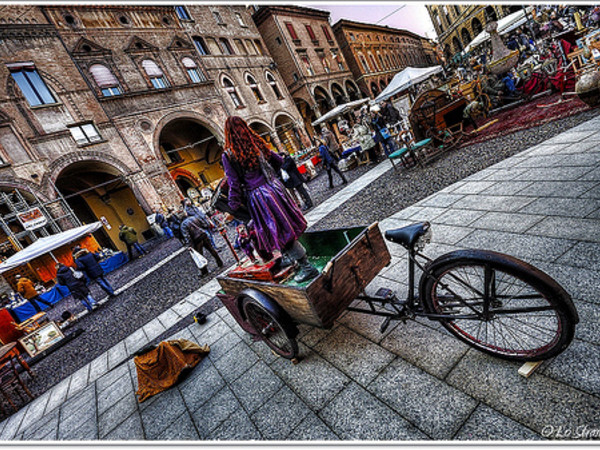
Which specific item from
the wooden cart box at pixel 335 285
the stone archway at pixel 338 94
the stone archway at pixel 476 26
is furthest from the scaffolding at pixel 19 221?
the stone archway at pixel 476 26

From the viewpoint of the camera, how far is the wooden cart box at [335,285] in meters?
2.10

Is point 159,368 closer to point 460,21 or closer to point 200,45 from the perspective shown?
point 200,45

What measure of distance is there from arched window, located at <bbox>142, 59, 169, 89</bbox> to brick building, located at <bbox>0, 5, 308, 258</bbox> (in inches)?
2.3

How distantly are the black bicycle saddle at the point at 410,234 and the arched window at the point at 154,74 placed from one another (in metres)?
19.5

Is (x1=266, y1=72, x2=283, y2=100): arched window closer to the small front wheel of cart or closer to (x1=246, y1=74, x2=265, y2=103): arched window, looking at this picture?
(x1=246, y1=74, x2=265, y2=103): arched window

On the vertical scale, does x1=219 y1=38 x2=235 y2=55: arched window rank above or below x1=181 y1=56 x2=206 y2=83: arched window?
above

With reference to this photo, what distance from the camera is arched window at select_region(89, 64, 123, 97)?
14852mm

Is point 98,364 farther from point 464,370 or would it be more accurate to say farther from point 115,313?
point 464,370

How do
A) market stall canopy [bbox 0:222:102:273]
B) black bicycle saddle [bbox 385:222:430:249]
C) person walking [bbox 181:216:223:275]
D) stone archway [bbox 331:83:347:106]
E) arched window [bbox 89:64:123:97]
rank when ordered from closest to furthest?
black bicycle saddle [bbox 385:222:430:249]
person walking [bbox 181:216:223:275]
market stall canopy [bbox 0:222:102:273]
arched window [bbox 89:64:123:97]
stone archway [bbox 331:83:347:106]

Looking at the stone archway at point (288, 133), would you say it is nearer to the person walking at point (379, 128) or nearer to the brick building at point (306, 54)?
the brick building at point (306, 54)

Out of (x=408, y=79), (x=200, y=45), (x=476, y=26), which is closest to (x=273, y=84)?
(x=200, y=45)

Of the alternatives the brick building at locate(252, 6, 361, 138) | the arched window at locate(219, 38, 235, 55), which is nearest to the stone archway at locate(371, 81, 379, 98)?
the brick building at locate(252, 6, 361, 138)

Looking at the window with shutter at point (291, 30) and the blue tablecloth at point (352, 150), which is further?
the window with shutter at point (291, 30)

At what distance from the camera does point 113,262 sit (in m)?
13.1
